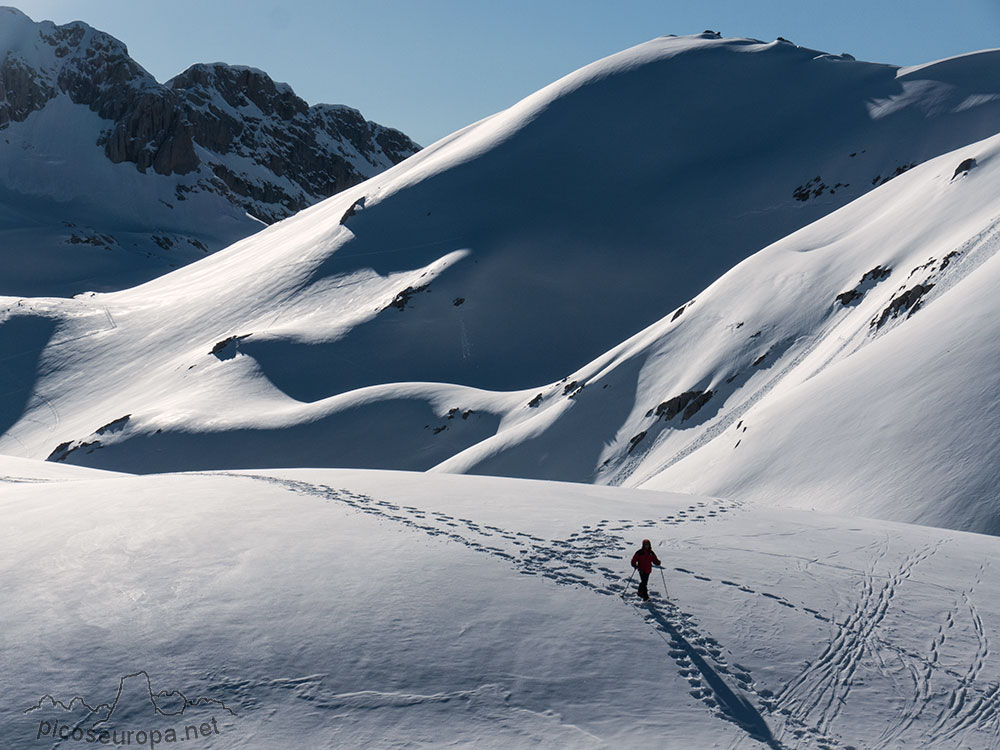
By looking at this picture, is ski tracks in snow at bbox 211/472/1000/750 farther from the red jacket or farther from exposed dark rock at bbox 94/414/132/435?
exposed dark rock at bbox 94/414/132/435

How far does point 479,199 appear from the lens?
67750 mm

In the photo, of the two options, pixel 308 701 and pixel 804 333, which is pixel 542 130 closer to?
pixel 804 333

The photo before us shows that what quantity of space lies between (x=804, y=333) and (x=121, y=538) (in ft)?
93.8

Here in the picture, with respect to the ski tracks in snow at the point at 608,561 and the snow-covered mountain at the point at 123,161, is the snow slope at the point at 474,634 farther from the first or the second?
the snow-covered mountain at the point at 123,161

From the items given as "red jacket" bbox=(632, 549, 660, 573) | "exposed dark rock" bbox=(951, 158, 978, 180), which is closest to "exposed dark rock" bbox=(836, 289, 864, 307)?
"exposed dark rock" bbox=(951, 158, 978, 180)

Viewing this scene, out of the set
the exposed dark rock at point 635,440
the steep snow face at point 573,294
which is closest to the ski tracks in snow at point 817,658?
the steep snow face at point 573,294

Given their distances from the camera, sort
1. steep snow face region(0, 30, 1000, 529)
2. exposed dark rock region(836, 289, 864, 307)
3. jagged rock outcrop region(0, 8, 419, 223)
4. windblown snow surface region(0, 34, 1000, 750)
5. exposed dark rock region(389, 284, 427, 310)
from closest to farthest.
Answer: windblown snow surface region(0, 34, 1000, 750)
exposed dark rock region(836, 289, 864, 307)
steep snow face region(0, 30, 1000, 529)
exposed dark rock region(389, 284, 427, 310)
jagged rock outcrop region(0, 8, 419, 223)

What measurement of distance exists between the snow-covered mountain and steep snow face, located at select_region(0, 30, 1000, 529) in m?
46.5

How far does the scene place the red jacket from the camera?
10938 mm

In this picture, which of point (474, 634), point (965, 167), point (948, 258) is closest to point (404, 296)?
point (965, 167)

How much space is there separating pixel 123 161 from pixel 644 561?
558ft

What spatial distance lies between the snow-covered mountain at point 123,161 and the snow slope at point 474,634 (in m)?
111

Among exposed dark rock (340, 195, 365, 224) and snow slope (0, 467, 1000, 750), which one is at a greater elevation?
exposed dark rock (340, 195, 365, 224)

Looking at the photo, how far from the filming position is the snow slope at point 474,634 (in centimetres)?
830
